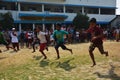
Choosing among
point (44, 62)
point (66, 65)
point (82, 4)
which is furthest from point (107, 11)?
point (66, 65)

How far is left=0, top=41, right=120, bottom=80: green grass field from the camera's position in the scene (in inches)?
416

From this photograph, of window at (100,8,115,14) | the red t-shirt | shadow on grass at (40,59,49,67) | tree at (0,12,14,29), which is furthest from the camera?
window at (100,8,115,14)

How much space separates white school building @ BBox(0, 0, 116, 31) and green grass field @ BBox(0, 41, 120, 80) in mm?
26608

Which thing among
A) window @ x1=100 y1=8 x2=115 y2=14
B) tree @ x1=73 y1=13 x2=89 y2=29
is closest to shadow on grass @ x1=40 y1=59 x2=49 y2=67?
tree @ x1=73 y1=13 x2=89 y2=29

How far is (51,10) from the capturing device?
155 feet

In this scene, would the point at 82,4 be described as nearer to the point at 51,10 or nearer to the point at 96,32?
the point at 51,10

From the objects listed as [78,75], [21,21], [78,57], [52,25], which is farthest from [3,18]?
[78,75]

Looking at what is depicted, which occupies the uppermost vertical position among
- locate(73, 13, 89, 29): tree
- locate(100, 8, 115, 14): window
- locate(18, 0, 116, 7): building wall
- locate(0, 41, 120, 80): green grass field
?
locate(18, 0, 116, 7): building wall

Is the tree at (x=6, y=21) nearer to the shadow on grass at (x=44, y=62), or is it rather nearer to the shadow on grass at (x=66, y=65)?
the shadow on grass at (x=44, y=62)

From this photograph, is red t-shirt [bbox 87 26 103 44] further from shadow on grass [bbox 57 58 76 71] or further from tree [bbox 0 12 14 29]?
tree [bbox 0 12 14 29]

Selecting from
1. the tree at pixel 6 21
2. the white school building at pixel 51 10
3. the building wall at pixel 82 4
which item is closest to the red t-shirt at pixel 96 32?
the tree at pixel 6 21

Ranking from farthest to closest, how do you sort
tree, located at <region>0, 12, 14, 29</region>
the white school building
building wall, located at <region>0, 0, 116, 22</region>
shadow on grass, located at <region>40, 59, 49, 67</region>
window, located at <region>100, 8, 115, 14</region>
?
window, located at <region>100, 8, 115, 14</region> → building wall, located at <region>0, 0, 116, 22</region> → the white school building → tree, located at <region>0, 12, 14, 29</region> → shadow on grass, located at <region>40, 59, 49, 67</region>

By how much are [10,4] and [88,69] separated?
32.6m

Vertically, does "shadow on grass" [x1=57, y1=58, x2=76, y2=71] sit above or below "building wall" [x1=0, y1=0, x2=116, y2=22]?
below
